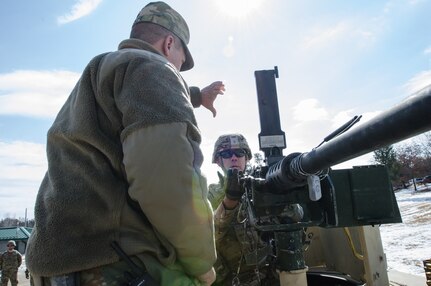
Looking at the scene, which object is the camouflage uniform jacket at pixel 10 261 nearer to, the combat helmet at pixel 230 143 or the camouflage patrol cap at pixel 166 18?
the combat helmet at pixel 230 143

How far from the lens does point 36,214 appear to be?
1688 millimetres

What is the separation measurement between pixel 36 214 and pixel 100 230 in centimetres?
35

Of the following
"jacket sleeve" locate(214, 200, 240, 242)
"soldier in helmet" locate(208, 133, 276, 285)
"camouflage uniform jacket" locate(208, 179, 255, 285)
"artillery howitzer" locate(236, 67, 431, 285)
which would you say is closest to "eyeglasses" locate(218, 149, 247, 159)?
"soldier in helmet" locate(208, 133, 276, 285)

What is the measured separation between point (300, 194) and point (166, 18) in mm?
1513

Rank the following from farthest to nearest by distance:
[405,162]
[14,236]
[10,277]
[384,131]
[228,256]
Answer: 1. [405,162]
2. [14,236]
3. [10,277]
4. [228,256]
5. [384,131]

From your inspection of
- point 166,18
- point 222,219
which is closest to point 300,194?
point 222,219

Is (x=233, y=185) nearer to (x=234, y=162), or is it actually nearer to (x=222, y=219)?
(x=222, y=219)

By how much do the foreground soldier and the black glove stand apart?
1.40 m

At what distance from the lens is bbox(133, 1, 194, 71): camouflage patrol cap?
2.09 meters

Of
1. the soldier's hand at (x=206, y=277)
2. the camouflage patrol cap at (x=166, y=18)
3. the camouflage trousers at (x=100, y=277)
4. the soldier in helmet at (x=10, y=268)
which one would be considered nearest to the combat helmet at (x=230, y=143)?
the camouflage patrol cap at (x=166, y=18)

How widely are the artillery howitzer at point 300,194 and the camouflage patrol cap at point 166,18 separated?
0.98m

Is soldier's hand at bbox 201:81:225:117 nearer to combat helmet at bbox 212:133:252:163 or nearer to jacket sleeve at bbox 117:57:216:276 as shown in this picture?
jacket sleeve at bbox 117:57:216:276

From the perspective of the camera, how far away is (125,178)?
169 cm

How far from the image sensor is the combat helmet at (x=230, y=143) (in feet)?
15.7
